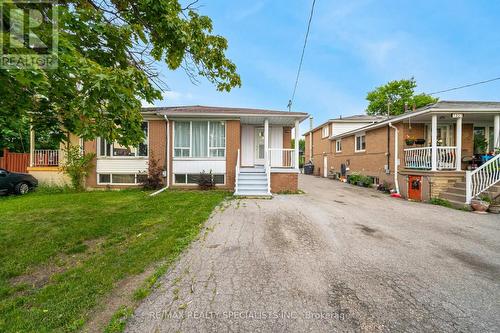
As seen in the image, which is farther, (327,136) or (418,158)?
(327,136)

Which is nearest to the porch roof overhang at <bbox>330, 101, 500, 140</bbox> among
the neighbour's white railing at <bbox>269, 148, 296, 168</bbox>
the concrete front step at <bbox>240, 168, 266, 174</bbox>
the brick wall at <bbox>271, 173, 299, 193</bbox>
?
the neighbour's white railing at <bbox>269, 148, 296, 168</bbox>

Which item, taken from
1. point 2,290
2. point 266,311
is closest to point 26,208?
point 2,290

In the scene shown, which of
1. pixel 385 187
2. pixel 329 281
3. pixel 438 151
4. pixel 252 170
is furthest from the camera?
pixel 385 187

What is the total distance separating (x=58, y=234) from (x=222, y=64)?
556 centimetres

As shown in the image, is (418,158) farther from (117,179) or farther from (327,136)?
(117,179)

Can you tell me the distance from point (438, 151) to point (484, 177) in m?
2.14

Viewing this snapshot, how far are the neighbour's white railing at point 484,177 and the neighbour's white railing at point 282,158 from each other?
673 cm

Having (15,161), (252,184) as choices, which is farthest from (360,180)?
(15,161)

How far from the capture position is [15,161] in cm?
1274

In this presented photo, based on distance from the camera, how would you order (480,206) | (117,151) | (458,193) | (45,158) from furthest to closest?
1. (45,158)
2. (117,151)
3. (458,193)
4. (480,206)

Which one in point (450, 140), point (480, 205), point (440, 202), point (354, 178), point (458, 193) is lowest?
point (440, 202)

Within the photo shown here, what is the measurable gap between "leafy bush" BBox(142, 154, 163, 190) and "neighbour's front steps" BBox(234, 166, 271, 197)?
3.99 metres

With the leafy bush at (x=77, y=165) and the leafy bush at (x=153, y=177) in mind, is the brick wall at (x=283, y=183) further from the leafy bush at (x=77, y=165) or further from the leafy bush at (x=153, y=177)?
the leafy bush at (x=77, y=165)

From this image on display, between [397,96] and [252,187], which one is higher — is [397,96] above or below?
above
